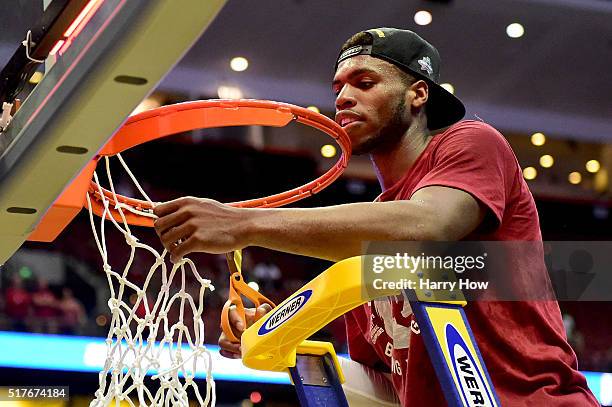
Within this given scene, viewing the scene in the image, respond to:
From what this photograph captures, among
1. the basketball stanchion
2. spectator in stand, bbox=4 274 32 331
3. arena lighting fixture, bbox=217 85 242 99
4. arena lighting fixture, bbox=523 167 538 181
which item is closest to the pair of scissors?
the basketball stanchion

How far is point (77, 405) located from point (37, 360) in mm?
475

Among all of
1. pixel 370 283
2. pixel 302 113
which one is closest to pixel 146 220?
pixel 302 113

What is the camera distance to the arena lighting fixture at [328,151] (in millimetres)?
7658

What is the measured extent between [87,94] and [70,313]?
18.0ft

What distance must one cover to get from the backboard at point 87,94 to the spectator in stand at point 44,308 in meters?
5.05

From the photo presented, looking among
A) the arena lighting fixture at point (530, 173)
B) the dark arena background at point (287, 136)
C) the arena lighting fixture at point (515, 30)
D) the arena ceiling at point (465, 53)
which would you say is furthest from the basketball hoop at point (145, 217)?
the arena lighting fixture at point (530, 173)

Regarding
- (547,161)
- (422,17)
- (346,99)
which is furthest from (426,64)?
(547,161)

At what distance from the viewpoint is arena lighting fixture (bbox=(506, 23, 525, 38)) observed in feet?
20.8

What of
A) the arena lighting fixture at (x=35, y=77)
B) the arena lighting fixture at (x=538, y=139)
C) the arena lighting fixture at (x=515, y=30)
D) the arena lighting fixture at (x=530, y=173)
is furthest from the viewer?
the arena lighting fixture at (x=530, y=173)

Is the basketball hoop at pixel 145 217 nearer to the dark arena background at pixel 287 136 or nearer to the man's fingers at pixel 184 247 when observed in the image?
the man's fingers at pixel 184 247

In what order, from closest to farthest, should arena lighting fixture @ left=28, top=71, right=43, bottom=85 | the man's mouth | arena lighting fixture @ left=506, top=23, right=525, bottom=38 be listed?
arena lighting fixture @ left=28, top=71, right=43, bottom=85 < the man's mouth < arena lighting fixture @ left=506, top=23, right=525, bottom=38

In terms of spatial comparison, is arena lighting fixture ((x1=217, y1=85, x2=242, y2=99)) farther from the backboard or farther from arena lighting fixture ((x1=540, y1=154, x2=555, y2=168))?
the backboard

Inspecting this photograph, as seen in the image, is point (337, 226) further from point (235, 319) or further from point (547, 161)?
point (547, 161)

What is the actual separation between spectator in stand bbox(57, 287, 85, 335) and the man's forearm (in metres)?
5.19
